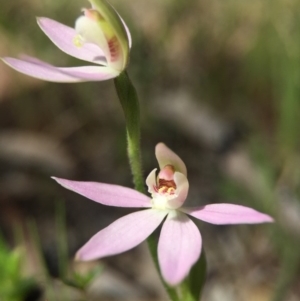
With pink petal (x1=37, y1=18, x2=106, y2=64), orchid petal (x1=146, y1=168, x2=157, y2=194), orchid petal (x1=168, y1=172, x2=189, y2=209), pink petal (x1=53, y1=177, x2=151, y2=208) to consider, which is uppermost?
pink petal (x1=37, y1=18, x2=106, y2=64)

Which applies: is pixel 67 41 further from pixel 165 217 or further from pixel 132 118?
pixel 165 217

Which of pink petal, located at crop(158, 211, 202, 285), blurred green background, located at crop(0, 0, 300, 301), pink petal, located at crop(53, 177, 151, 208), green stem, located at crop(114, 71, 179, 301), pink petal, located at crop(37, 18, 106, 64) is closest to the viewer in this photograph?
pink petal, located at crop(158, 211, 202, 285)

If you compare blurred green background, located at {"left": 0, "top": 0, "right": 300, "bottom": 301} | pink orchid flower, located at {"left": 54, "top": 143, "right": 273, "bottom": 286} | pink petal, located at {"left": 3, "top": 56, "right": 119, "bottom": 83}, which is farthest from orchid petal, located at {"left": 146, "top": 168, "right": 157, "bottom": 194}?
blurred green background, located at {"left": 0, "top": 0, "right": 300, "bottom": 301}

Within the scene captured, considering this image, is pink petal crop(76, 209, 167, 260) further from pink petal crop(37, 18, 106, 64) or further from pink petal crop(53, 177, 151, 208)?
pink petal crop(37, 18, 106, 64)

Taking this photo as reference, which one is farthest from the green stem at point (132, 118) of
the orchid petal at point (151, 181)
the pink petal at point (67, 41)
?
the pink petal at point (67, 41)

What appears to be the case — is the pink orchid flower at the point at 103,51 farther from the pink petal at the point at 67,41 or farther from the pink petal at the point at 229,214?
the pink petal at the point at 229,214

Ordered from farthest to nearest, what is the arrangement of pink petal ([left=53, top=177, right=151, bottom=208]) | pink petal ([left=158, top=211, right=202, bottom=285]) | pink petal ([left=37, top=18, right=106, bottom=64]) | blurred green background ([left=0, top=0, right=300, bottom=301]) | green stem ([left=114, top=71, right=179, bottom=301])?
blurred green background ([left=0, top=0, right=300, bottom=301])
pink petal ([left=37, top=18, right=106, bottom=64])
green stem ([left=114, top=71, right=179, bottom=301])
pink petal ([left=53, top=177, right=151, bottom=208])
pink petal ([left=158, top=211, right=202, bottom=285])

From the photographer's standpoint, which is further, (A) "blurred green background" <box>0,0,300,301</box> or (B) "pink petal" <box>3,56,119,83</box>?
(A) "blurred green background" <box>0,0,300,301</box>
